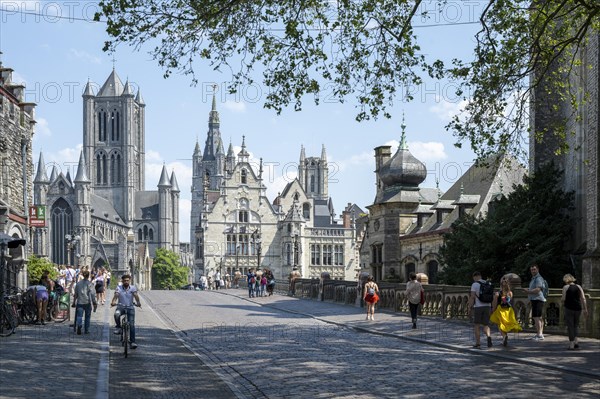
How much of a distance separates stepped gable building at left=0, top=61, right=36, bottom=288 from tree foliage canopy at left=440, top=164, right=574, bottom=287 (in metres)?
16.4

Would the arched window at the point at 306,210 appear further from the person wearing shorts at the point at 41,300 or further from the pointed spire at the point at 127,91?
the person wearing shorts at the point at 41,300

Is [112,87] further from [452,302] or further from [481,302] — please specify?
[481,302]

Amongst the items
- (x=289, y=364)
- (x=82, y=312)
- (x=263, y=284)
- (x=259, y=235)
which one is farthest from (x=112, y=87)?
(x=289, y=364)

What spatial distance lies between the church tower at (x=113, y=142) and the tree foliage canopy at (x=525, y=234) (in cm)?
14191

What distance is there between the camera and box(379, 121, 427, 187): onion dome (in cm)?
5206

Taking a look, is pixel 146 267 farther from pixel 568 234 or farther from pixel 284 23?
pixel 284 23

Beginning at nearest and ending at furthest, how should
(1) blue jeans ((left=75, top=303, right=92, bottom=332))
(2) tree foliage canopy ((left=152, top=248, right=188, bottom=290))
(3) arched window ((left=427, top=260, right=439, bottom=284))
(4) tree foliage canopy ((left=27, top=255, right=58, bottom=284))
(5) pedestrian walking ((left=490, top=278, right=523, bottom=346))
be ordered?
(5) pedestrian walking ((left=490, top=278, right=523, bottom=346)), (1) blue jeans ((left=75, top=303, right=92, bottom=332)), (4) tree foliage canopy ((left=27, top=255, right=58, bottom=284)), (3) arched window ((left=427, top=260, right=439, bottom=284)), (2) tree foliage canopy ((left=152, top=248, right=188, bottom=290))

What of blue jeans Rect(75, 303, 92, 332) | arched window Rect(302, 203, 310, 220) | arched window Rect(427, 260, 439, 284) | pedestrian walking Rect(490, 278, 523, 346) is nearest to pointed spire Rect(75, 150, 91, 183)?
arched window Rect(302, 203, 310, 220)

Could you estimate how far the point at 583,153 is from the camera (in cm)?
3209

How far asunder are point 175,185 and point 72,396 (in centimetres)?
17406

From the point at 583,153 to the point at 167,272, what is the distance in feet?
422

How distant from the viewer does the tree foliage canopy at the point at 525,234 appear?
32062 mm

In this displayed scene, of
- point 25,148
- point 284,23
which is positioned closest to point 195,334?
point 284,23

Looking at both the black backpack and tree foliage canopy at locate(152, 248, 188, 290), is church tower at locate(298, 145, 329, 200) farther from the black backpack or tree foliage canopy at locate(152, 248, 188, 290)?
the black backpack
